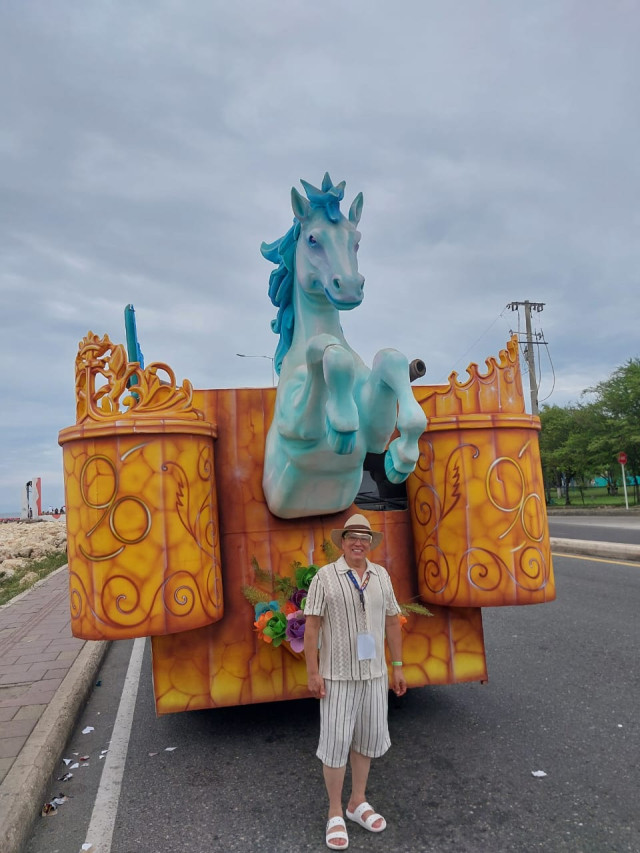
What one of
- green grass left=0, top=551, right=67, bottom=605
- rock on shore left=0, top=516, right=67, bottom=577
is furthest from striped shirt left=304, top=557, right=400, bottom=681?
rock on shore left=0, top=516, right=67, bottom=577

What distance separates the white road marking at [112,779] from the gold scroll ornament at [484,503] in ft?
6.62

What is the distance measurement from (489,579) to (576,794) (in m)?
1.11

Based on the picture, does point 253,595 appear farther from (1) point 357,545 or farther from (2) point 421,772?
(2) point 421,772

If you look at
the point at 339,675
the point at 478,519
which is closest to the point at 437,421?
the point at 478,519

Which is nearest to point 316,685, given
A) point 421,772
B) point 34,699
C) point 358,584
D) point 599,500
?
point 358,584

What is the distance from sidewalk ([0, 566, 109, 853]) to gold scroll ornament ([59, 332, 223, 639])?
0.74m

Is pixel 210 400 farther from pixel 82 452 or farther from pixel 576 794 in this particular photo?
pixel 576 794

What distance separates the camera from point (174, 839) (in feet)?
9.23

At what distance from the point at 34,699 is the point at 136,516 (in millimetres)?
2186

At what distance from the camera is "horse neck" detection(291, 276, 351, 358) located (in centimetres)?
345

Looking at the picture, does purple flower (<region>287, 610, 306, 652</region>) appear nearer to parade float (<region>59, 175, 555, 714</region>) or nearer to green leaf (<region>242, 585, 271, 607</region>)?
parade float (<region>59, 175, 555, 714</region>)

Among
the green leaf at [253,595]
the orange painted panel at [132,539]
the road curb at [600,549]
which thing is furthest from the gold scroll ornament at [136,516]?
the road curb at [600,549]

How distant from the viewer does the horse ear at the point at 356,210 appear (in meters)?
3.21

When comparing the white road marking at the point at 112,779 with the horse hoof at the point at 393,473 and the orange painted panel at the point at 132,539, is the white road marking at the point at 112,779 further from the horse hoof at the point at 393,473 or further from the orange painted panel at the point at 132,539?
the horse hoof at the point at 393,473
